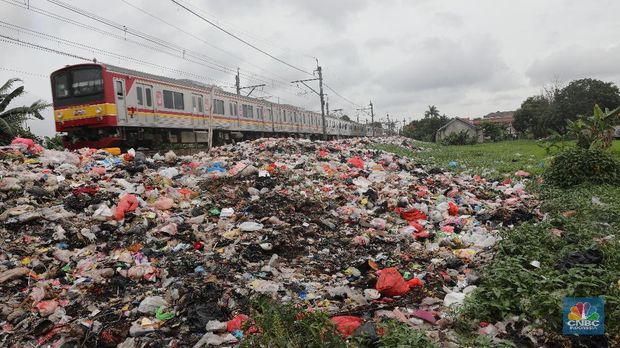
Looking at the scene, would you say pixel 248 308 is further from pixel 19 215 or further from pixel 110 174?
pixel 110 174

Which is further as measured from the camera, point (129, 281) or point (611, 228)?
point (611, 228)

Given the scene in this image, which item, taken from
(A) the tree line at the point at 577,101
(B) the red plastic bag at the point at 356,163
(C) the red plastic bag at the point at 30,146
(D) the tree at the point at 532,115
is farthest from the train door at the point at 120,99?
(D) the tree at the point at 532,115

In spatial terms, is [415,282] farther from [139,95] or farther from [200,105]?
[200,105]

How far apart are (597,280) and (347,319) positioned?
1.77 metres

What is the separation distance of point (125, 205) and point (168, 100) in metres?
8.42

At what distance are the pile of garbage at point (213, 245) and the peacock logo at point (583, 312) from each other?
2.60 feet

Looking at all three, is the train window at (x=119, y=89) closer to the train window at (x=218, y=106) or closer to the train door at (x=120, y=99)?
the train door at (x=120, y=99)

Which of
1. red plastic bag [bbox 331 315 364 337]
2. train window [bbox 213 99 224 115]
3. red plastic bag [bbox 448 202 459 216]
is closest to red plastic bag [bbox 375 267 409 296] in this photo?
red plastic bag [bbox 331 315 364 337]

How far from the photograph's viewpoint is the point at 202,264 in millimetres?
4273

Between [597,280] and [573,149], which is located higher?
[573,149]

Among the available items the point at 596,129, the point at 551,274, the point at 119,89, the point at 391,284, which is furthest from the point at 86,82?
the point at 596,129

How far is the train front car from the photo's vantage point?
10820mm

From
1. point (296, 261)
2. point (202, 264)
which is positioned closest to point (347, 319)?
point (296, 261)

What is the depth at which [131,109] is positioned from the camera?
37.9 feet
